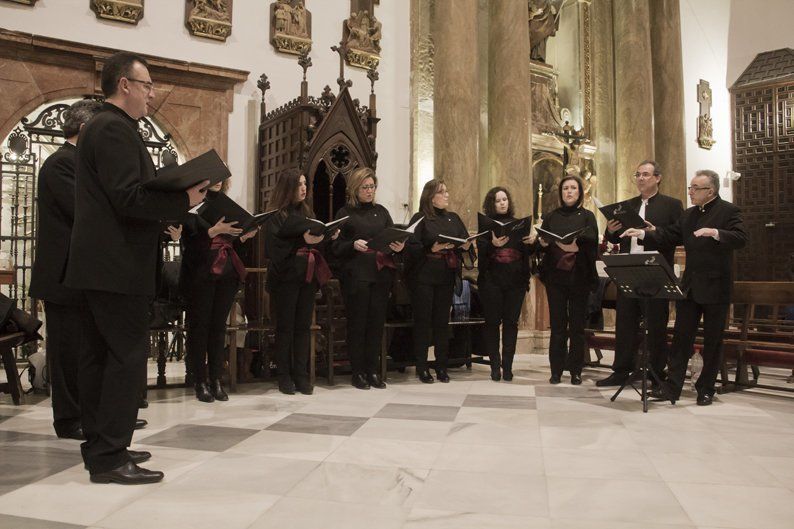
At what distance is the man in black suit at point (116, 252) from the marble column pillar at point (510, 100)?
715 cm

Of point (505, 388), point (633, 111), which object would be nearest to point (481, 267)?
point (505, 388)

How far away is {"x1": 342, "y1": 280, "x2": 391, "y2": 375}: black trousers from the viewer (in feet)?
18.1

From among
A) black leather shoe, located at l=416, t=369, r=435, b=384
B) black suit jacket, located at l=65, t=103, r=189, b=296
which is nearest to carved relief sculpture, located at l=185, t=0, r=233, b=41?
black leather shoe, located at l=416, t=369, r=435, b=384

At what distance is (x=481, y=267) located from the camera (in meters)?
6.05

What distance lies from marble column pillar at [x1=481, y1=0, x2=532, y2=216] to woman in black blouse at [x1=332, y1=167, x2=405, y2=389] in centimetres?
431

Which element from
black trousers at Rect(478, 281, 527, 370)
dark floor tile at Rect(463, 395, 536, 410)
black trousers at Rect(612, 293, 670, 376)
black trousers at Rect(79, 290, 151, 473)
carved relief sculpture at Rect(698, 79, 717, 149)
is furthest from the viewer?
carved relief sculpture at Rect(698, 79, 717, 149)

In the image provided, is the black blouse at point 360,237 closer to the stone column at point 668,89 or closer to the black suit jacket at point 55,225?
the black suit jacket at point 55,225

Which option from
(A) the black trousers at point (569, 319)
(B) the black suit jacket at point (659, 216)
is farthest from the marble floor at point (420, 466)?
→ (B) the black suit jacket at point (659, 216)

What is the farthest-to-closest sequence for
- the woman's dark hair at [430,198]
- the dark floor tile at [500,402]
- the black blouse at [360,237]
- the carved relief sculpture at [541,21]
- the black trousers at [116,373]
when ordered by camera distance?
the carved relief sculpture at [541,21] < the woman's dark hair at [430,198] < the black blouse at [360,237] < the dark floor tile at [500,402] < the black trousers at [116,373]

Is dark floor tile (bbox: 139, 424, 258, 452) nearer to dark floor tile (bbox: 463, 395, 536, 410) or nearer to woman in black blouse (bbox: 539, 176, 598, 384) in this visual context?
dark floor tile (bbox: 463, 395, 536, 410)

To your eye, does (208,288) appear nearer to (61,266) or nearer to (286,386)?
(286,386)

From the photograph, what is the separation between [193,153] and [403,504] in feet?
19.8

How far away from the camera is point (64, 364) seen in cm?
377

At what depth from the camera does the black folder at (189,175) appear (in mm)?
2656
